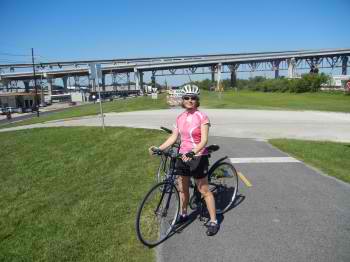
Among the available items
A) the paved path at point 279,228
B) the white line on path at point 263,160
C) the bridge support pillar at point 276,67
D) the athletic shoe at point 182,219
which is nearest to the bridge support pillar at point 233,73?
the bridge support pillar at point 276,67

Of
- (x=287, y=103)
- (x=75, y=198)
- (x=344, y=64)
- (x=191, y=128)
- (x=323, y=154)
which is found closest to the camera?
(x=191, y=128)

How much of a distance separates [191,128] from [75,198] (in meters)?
3.31

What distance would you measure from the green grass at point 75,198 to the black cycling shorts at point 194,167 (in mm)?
1111

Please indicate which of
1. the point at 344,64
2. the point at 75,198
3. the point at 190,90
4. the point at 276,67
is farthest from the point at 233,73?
the point at 190,90

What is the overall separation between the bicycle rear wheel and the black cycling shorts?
0.87 m

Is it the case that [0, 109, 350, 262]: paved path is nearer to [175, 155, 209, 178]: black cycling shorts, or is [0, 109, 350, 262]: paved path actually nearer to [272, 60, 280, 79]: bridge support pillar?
[175, 155, 209, 178]: black cycling shorts

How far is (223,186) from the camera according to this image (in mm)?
6016

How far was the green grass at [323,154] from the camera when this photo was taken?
8.36 metres

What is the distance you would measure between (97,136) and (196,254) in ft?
35.4

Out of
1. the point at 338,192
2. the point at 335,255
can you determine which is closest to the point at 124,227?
the point at 335,255

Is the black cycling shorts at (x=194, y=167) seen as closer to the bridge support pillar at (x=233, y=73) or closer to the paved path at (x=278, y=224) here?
the paved path at (x=278, y=224)

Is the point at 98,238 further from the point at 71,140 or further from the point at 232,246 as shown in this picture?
the point at 71,140

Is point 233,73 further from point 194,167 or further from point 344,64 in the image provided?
point 194,167

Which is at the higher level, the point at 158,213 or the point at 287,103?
the point at 158,213
